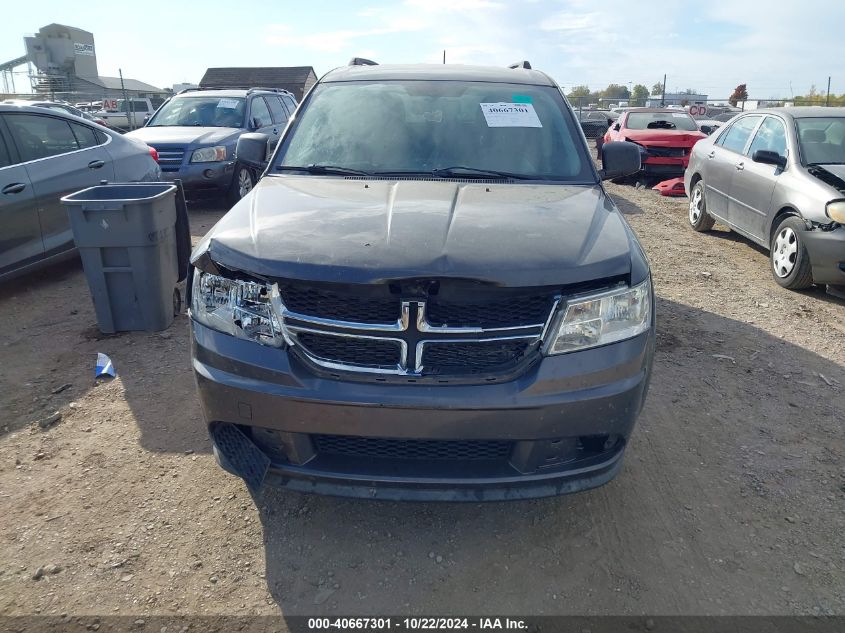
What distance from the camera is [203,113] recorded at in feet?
33.1

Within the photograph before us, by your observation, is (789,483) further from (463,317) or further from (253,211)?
(253,211)

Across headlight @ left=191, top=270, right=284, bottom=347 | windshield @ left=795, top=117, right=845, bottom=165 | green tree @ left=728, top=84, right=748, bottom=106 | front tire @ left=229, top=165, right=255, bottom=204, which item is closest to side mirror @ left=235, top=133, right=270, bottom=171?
headlight @ left=191, top=270, right=284, bottom=347

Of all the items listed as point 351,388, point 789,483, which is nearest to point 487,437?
point 351,388

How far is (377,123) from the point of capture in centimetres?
353

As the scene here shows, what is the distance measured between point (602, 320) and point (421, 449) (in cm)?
80

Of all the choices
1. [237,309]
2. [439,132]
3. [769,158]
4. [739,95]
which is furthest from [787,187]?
[739,95]

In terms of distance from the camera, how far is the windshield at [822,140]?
20.3 feet

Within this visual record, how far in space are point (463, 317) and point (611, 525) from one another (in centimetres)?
123

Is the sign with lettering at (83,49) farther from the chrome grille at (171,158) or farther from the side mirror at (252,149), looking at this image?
the side mirror at (252,149)

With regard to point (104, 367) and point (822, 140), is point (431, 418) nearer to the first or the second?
point (104, 367)

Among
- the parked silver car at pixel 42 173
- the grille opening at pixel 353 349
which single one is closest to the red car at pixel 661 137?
the parked silver car at pixel 42 173

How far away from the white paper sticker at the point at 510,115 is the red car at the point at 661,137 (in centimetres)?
855

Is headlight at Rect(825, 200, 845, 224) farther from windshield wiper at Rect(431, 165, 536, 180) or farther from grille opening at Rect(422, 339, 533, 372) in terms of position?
grille opening at Rect(422, 339, 533, 372)

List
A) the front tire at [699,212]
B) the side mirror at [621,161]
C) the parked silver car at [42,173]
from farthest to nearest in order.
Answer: the front tire at [699,212]
the parked silver car at [42,173]
the side mirror at [621,161]
